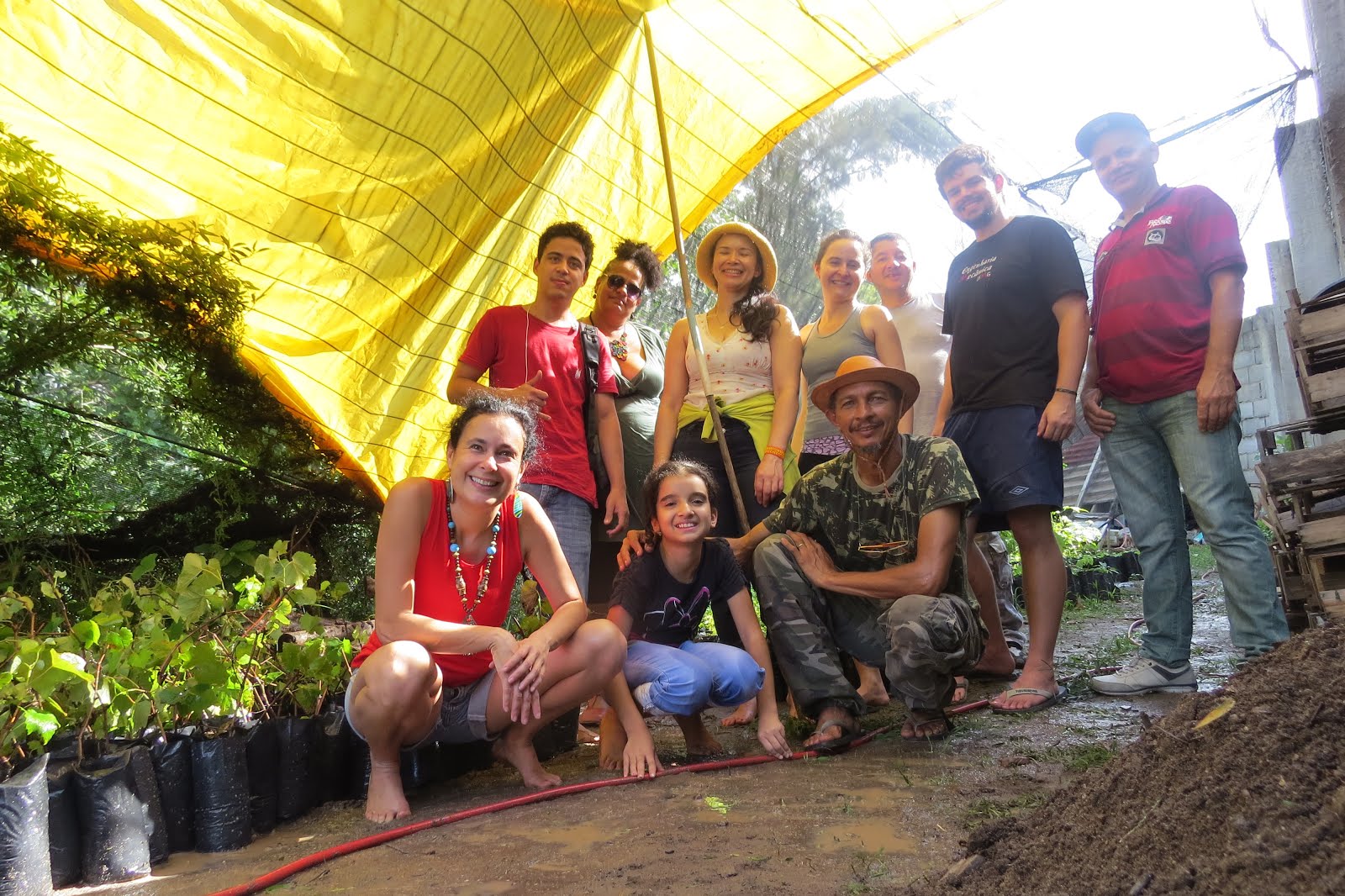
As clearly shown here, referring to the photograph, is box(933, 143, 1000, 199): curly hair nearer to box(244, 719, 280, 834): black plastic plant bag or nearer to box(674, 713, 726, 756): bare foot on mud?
box(674, 713, 726, 756): bare foot on mud

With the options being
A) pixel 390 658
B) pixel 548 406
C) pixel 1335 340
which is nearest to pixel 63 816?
pixel 390 658

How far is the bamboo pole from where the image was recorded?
3.16 meters

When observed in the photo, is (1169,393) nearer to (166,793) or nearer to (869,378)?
(869,378)

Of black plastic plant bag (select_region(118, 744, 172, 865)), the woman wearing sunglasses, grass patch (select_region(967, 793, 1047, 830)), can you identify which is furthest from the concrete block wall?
black plastic plant bag (select_region(118, 744, 172, 865))

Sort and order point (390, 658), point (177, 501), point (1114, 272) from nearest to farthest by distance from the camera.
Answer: point (390, 658) → point (1114, 272) → point (177, 501)


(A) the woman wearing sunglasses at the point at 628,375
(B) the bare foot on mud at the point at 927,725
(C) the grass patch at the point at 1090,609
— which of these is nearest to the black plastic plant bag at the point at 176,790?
(A) the woman wearing sunglasses at the point at 628,375

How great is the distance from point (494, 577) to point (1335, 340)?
248cm

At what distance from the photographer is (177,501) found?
347cm

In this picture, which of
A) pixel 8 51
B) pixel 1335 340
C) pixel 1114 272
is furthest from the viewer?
pixel 1114 272

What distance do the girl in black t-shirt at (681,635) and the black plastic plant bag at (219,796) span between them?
924 millimetres

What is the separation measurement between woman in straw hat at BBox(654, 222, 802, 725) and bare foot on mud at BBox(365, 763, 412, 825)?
129 centimetres

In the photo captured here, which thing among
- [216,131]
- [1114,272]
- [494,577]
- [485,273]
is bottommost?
[494,577]

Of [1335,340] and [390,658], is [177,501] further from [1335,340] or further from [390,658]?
[1335,340]

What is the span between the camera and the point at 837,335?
3.41 meters
